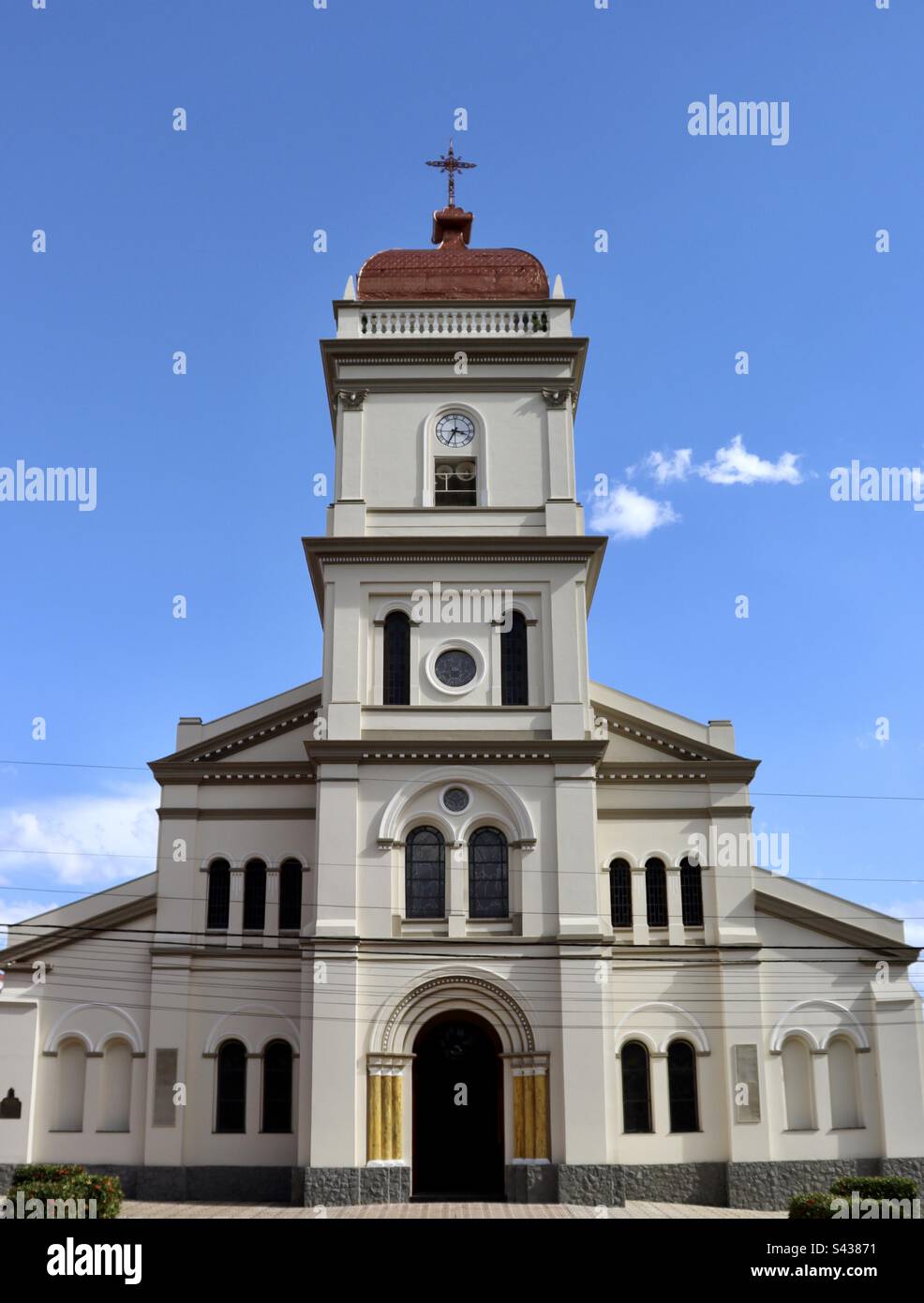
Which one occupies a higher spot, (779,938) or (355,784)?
(355,784)

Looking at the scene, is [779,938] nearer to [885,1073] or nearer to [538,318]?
[885,1073]

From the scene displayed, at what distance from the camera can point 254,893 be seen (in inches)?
1266

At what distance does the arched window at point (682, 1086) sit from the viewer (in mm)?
30375

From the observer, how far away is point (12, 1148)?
3053 centimetres

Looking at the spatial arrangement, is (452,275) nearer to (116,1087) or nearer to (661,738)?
(661,738)

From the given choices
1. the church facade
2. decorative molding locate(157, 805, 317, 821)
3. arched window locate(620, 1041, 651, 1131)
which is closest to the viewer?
the church facade

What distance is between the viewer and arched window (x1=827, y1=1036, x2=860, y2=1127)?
31.0m

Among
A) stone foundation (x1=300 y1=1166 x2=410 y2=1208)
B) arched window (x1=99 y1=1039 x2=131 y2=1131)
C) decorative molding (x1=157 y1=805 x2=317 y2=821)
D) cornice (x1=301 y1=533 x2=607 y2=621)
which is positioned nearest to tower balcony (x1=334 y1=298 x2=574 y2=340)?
cornice (x1=301 y1=533 x2=607 y2=621)

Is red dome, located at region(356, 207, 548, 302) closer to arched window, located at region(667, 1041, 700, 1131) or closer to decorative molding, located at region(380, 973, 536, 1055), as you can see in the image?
decorative molding, located at region(380, 973, 536, 1055)

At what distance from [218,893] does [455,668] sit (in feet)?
25.2

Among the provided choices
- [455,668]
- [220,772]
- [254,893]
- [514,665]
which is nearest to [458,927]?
[254,893]

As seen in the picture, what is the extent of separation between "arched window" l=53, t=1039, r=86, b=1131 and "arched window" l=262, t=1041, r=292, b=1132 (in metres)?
4.26
